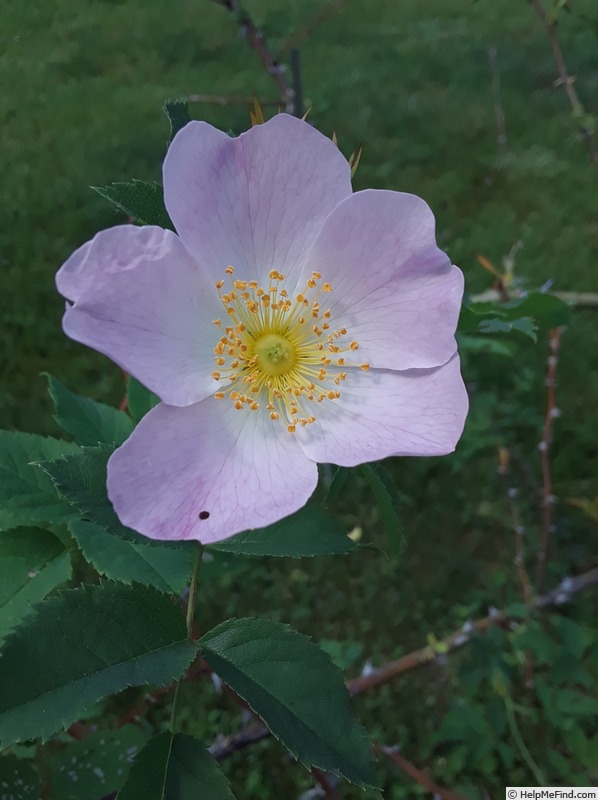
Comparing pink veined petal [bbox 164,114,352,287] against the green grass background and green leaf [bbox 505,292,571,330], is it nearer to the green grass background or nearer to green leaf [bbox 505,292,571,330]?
green leaf [bbox 505,292,571,330]

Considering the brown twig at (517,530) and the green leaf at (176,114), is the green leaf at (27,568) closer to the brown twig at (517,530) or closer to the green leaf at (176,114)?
the green leaf at (176,114)

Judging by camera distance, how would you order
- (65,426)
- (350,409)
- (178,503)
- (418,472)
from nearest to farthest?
(178,503)
(350,409)
(65,426)
(418,472)

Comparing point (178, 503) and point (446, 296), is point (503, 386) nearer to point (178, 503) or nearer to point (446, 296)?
point (446, 296)

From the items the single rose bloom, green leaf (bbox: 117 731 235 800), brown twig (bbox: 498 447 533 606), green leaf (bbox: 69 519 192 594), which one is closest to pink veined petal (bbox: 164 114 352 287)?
the single rose bloom

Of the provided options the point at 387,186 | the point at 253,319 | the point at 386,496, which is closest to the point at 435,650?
the point at 386,496

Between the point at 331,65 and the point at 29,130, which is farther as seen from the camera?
the point at 331,65

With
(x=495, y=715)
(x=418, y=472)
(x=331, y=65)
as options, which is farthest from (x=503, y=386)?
(x=331, y=65)

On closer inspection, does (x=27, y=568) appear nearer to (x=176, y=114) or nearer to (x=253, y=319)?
(x=253, y=319)
